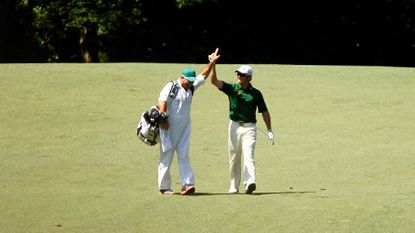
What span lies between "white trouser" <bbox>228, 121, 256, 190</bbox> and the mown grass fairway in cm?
35

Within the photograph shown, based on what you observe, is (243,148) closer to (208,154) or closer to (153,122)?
(153,122)

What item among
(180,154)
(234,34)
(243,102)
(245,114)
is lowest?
(180,154)

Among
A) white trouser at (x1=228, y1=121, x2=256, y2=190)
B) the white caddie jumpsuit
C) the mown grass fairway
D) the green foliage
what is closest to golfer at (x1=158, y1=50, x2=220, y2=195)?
the white caddie jumpsuit

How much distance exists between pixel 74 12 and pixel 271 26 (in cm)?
1002

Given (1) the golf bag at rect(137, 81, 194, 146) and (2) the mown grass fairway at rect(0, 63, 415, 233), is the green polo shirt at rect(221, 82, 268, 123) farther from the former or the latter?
(2) the mown grass fairway at rect(0, 63, 415, 233)

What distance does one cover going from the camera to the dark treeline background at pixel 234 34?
50.8 meters

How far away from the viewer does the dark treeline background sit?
2002 inches

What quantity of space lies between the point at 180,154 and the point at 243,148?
1188 mm

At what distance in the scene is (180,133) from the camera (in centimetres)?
1695

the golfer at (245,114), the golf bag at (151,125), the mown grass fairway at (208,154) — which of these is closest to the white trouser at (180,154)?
the golf bag at (151,125)

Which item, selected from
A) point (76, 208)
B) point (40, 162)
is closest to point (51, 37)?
point (40, 162)

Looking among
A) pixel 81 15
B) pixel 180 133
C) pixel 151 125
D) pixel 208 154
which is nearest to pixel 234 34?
pixel 81 15

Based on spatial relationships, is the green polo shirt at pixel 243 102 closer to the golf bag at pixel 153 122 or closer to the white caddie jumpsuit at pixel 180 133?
the white caddie jumpsuit at pixel 180 133

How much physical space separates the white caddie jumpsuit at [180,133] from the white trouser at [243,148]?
0.99 metres
